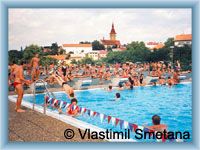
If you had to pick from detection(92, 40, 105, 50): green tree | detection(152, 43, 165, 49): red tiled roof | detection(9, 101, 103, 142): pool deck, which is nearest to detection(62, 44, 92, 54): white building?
detection(92, 40, 105, 50): green tree

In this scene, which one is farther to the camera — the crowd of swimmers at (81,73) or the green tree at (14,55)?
the crowd of swimmers at (81,73)

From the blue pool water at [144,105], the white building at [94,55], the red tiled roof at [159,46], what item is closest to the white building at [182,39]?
the red tiled roof at [159,46]

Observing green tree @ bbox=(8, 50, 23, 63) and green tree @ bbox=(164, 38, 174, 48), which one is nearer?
green tree @ bbox=(8, 50, 23, 63)

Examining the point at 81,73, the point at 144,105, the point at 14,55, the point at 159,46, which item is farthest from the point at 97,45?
the point at 14,55

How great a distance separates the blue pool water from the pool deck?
19.5 inches

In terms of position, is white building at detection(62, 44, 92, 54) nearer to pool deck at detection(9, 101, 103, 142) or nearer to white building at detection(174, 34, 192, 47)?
pool deck at detection(9, 101, 103, 142)

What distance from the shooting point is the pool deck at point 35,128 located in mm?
6930

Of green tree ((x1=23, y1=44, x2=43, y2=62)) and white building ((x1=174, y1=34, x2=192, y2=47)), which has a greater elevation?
white building ((x1=174, y1=34, x2=192, y2=47))

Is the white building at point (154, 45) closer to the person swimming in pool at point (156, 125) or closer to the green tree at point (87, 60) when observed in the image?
the green tree at point (87, 60)

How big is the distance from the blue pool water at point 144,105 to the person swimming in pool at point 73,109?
0.29 feet

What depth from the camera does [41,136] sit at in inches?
273

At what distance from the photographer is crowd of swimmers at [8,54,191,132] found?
7.45m
